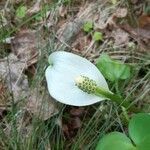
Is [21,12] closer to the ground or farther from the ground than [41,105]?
farther from the ground

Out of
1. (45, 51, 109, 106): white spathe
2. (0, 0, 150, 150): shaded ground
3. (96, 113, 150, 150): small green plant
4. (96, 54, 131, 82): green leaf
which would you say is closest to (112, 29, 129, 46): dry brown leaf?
(0, 0, 150, 150): shaded ground

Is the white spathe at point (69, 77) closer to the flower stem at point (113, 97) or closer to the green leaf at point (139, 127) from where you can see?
the flower stem at point (113, 97)

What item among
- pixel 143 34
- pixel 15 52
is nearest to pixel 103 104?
pixel 143 34

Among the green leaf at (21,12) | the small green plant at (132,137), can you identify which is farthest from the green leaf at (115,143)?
the green leaf at (21,12)

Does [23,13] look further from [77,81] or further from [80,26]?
[77,81]

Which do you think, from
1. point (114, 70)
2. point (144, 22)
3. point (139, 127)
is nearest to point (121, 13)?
point (144, 22)

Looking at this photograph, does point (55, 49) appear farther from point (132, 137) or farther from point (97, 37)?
point (132, 137)
